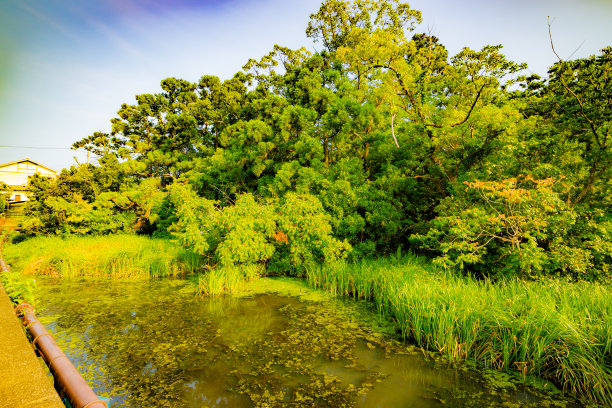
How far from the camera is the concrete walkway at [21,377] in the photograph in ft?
5.51

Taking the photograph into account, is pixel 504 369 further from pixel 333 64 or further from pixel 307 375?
pixel 333 64

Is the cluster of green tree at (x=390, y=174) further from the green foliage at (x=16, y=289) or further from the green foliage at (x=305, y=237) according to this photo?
the green foliage at (x=16, y=289)

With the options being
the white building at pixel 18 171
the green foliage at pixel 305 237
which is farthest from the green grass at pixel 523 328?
the white building at pixel 18 171

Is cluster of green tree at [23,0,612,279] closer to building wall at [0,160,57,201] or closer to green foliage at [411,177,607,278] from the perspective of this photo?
green foliage at [411,177,607,278]

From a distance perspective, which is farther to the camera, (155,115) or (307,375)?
(155,115)

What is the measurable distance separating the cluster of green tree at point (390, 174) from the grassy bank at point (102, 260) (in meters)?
1.21

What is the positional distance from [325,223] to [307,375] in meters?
5.09

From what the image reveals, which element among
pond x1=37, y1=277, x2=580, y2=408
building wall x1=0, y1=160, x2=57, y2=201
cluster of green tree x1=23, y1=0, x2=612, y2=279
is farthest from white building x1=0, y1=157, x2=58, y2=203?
pond x1=37, y1=277, x2=580, y2=408

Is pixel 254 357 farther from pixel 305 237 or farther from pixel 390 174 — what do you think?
pixel 390 174

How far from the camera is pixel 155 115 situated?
21.2 meters

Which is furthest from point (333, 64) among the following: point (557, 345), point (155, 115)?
point (557, 345)

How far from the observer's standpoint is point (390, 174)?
9898 mm

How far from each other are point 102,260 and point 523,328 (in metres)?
11.0

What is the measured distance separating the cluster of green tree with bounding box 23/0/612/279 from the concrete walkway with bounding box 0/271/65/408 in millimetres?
4996
